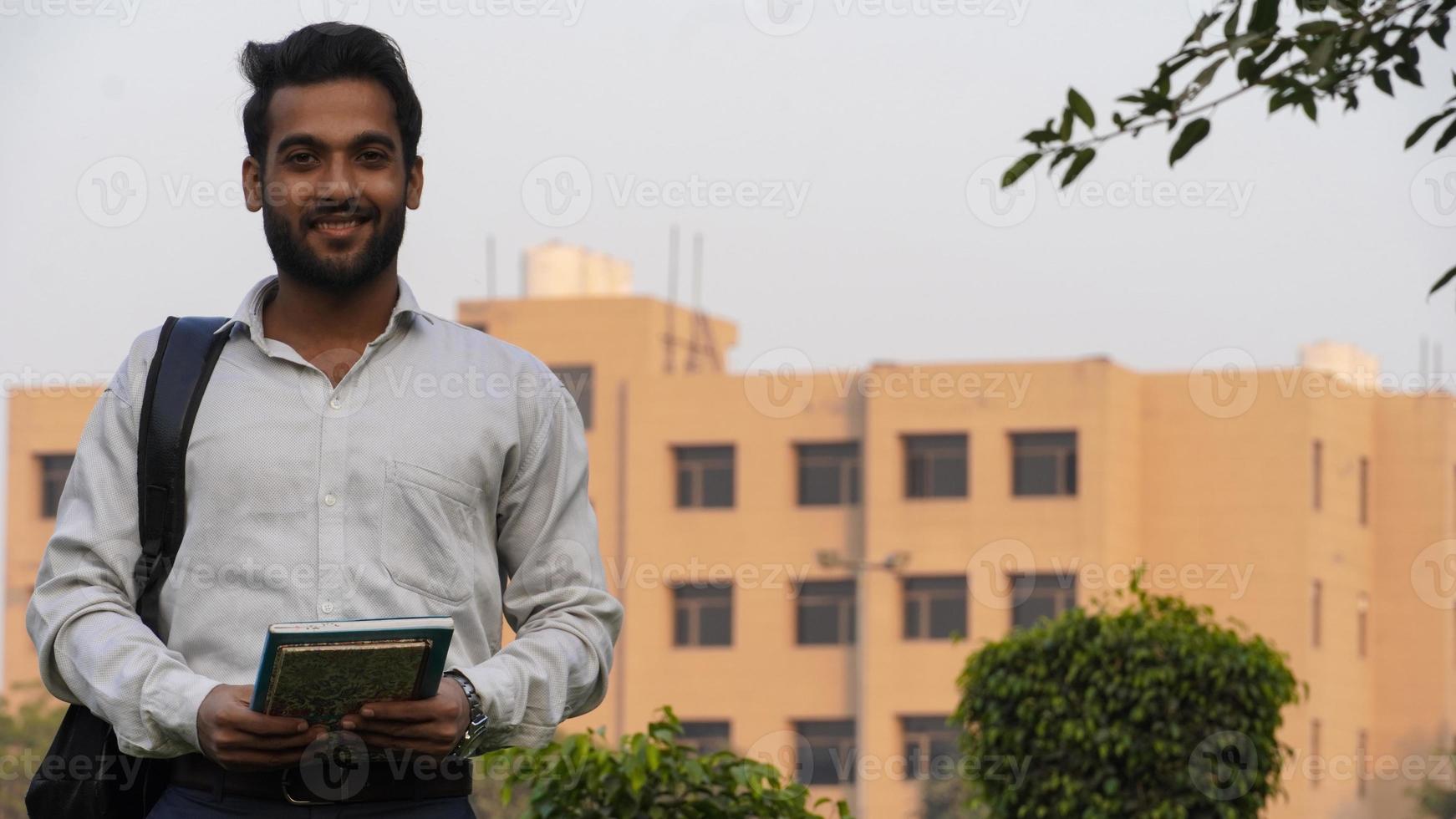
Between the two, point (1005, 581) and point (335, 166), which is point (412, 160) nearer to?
point (335, 166)

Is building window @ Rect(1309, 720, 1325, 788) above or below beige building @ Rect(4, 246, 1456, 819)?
below

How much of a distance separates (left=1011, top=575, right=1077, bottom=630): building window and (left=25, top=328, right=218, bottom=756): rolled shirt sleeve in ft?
134

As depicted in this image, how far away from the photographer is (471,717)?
95.2 inches

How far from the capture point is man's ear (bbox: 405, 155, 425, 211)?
2684 mm

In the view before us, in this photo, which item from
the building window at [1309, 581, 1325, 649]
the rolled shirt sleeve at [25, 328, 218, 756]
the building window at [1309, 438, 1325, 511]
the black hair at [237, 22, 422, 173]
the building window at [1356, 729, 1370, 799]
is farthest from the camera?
the building window at [1356, 729, 1370, 799]

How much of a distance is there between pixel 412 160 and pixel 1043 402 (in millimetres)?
40495

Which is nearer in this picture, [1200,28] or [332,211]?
[332,211]

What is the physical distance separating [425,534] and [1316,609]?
138ft

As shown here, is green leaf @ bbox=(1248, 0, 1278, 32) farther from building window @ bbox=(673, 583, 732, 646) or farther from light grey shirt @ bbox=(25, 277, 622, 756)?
building window @ bbox=(673, 583, 732, 646)

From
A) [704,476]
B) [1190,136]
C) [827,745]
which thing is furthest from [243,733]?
[704,476]

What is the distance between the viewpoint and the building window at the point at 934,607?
141 ft

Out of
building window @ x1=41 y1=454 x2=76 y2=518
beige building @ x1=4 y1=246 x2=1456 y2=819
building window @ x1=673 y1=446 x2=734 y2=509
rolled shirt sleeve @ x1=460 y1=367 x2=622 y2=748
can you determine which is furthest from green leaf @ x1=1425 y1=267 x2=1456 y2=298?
building window @ x1=41 y1=454 x2=76 y2=518

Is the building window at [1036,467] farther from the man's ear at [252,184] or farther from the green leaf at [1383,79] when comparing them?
the man's ear at [252,184]

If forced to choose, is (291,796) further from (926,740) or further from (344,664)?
(926,740)
